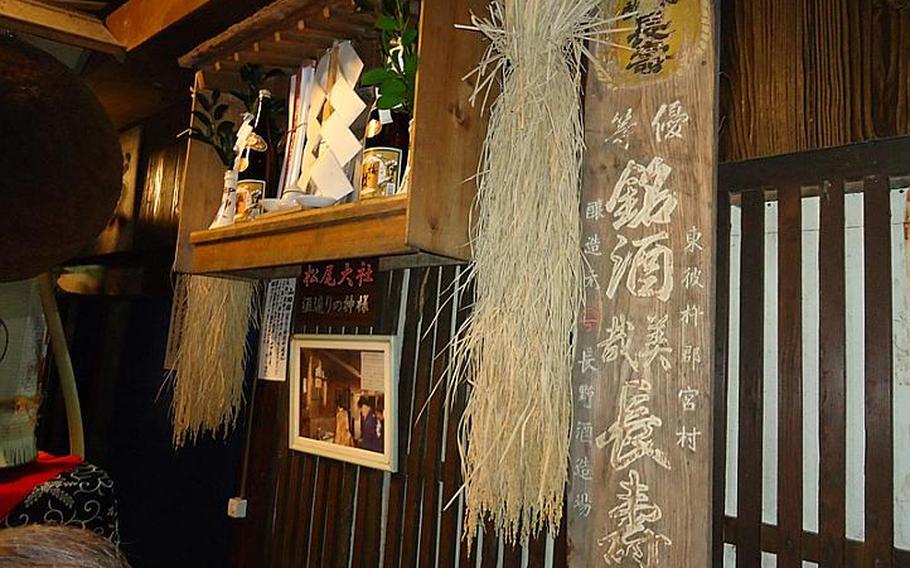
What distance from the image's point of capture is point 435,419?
167cm

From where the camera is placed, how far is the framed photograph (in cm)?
178

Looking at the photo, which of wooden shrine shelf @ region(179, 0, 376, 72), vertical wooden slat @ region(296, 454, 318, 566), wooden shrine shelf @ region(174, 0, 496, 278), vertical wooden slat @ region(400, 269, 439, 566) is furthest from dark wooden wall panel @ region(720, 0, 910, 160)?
vertical wooden slat @ region(296, 454, 318, 566)

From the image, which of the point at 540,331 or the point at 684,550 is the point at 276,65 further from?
the point at 684,550

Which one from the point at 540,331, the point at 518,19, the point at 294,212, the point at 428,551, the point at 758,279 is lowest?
the point at 428,551

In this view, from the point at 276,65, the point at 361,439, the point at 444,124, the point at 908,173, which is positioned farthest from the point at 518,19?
the point at 361,439

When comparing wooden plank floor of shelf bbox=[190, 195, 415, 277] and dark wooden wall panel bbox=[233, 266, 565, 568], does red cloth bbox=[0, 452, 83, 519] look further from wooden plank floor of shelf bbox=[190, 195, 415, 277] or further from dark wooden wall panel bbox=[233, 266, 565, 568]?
wooden plank floor of shelf bbox=[190, 195, 415, 277]

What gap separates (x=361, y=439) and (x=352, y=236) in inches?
24.6

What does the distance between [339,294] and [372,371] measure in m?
0.27

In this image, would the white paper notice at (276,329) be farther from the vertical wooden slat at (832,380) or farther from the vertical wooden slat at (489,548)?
the vertical wooden slat at (832,380)

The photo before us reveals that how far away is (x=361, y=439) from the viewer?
6.03ft

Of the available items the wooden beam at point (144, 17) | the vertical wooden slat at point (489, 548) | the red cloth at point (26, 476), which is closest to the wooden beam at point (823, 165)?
the vertical wooden slat at point (489, 548)

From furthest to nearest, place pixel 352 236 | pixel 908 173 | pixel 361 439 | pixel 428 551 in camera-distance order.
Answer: pixel 361 439, pixel 428 551, pixel 352 236, pixel 908 173

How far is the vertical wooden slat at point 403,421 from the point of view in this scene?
1.72 metres

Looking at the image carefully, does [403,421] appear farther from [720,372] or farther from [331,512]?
[720,372]
